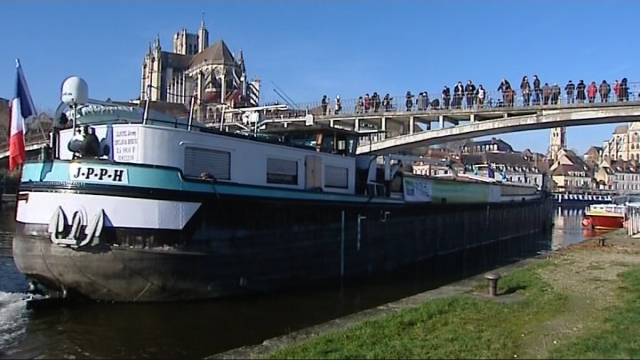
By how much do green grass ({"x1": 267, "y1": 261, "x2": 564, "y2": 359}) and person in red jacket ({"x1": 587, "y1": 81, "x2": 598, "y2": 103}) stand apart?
25.4 meters

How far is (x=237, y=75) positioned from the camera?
12475 centimetres

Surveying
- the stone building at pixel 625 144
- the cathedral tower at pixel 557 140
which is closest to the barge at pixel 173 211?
the stone building at pixel 625 144

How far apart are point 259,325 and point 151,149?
16.1 ft

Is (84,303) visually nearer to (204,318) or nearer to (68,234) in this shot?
(68,234)

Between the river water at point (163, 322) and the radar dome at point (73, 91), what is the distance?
4.90 meters

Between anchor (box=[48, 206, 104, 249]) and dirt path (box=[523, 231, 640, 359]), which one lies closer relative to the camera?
dirt path (box=[523, 231, 640, 359])

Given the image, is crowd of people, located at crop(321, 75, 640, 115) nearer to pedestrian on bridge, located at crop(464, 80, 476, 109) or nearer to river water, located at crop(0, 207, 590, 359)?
pedestrian on bridge, located at crop(464, 80, 476, 109)

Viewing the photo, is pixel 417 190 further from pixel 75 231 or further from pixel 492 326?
pixel 492 326

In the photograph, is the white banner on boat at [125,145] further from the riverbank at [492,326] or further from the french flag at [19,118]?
the riverbank at [492,326]

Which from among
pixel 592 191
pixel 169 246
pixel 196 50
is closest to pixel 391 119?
pixel 169 246

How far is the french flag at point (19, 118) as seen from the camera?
15.7 meters

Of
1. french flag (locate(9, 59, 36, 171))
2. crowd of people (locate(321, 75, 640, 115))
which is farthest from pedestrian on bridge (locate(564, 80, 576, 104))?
french flag (locate(9, 59, 36, 171))

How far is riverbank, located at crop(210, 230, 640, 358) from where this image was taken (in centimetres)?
843

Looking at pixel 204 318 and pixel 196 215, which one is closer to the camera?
pixel 204 318
